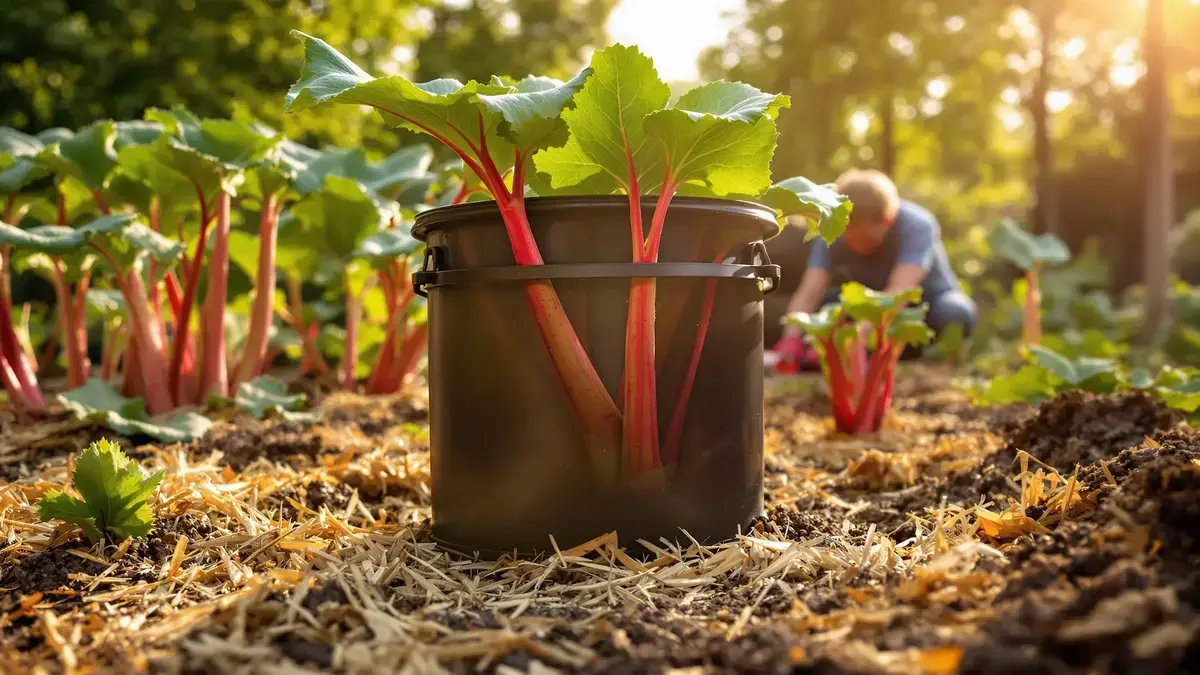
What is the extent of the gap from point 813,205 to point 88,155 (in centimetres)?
244

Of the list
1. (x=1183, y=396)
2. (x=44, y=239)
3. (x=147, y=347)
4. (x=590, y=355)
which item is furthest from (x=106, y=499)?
(x=1183, y=396)

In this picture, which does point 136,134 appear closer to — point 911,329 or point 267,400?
point 267,400

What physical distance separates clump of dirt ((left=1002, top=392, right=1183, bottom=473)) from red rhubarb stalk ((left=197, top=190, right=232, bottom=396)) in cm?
269

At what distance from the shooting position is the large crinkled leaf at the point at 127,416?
270cm

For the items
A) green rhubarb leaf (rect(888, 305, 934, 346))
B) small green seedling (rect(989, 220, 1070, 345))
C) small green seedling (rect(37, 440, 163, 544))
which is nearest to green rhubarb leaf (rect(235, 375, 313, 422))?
small green seedling (rect(37, 440, 163, 544))

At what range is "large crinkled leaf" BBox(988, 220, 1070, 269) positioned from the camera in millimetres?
5340

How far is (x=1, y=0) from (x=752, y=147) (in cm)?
717

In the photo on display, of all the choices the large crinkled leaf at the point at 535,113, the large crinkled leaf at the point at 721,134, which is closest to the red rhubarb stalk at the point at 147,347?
the large crinkled leaf at the point at 535,113

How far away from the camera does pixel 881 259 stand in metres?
5.36

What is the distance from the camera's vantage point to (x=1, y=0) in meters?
6.35

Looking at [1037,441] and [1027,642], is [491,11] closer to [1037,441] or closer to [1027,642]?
[1037,441]

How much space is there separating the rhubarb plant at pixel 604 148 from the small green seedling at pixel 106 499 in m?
0.78

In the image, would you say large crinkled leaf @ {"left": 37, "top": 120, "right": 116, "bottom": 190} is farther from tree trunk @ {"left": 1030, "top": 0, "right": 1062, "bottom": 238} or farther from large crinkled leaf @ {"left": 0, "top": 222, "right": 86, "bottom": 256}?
tree trunk @ {"left": 1030, "top": 0, "right": 1062, "bottom": 238}

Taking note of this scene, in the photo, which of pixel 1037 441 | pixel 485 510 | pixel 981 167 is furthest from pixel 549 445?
pixel 981 167
